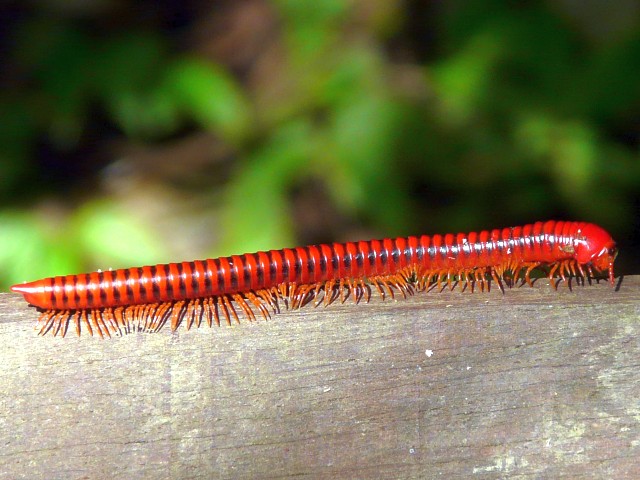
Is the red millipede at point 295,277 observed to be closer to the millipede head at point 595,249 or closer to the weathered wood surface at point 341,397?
the millipede head at point 595,249

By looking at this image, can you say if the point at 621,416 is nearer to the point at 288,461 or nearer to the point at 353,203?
the point at 288,461

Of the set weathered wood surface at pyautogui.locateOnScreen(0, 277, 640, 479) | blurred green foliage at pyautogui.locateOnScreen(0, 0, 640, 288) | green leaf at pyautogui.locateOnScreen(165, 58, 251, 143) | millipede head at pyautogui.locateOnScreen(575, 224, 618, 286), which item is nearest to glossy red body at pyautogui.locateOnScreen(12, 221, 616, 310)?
millipede head at pyautogui.locateOnScreen(575, 224, 618, 286)

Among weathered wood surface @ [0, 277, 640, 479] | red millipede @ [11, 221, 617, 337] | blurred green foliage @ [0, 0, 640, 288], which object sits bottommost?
weathered wood surface @ [0, 277, 640, 479]

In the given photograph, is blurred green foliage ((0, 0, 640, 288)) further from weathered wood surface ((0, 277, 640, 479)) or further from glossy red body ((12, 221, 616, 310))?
weathered wood surface ((0, 277, 640, 479))

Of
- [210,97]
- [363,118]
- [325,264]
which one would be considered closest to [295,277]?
[325,264]

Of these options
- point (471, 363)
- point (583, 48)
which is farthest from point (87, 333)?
point (583, 48)

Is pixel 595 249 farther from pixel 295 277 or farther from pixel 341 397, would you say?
pixel 341 397

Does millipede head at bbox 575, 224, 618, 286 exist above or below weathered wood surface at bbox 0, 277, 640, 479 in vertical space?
above
